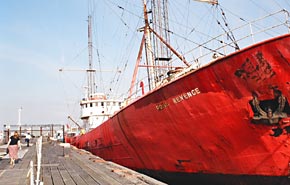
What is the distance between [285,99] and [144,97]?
4.20 meters

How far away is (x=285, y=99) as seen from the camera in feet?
22.5

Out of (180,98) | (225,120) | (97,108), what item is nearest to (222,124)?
(225,120)

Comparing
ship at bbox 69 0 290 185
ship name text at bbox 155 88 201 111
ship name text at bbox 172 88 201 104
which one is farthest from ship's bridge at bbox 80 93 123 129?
ship name text at bbox 172 88 201 104

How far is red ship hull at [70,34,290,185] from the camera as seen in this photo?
6.93m

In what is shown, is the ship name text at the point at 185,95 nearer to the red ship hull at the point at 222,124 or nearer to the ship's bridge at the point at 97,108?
the red ship hull at the point at 222,124

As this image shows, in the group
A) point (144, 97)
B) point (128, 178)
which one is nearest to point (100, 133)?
point (144, 97)


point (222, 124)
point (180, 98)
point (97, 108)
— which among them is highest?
point (97, 108)

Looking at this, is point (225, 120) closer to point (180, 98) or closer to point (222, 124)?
point (222, 124)

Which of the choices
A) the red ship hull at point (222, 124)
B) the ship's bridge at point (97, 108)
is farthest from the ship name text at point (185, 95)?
the ship's bridge at point (97, 108)

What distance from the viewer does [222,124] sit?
759cm

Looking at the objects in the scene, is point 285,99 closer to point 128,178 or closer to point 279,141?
point 279,141

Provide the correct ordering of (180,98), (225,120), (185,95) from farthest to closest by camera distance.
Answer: (180,98) → (185,95) → (225,120)

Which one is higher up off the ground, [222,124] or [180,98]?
[180,98]

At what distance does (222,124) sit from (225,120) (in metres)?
0.13
